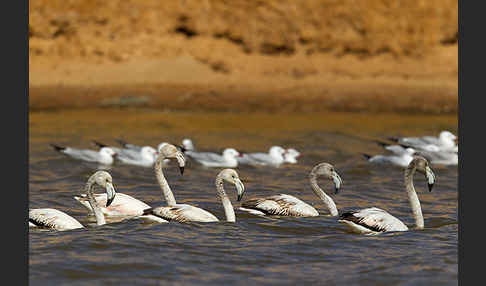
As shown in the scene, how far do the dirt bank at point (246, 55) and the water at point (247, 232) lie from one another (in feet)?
12.0

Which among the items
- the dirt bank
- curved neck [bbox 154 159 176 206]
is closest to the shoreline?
the dirt bank

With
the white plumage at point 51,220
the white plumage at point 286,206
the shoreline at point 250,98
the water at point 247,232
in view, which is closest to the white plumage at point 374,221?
the water at point 247,232

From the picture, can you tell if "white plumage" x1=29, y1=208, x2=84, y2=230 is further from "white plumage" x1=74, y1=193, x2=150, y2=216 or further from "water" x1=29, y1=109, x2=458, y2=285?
"white plumage" x1=74, y1=193, x2=150, y2=216

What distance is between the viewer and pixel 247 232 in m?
9.84

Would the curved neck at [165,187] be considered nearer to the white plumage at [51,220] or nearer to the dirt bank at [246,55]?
the white plumage at [51,220]

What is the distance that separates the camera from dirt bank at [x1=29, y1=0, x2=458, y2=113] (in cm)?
2422

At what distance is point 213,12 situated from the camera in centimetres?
2775

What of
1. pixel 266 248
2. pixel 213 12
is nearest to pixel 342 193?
pixel 266 248

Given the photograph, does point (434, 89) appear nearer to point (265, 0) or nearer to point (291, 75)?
point (291, 75)

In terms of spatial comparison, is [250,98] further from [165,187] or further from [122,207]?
[122,207]

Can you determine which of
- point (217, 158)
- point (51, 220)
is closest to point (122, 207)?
point (51, 220)

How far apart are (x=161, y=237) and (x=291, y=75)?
17.0 meters

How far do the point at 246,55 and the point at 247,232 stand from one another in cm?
1740

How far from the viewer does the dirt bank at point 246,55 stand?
24.2 meters
